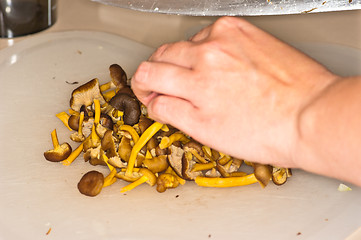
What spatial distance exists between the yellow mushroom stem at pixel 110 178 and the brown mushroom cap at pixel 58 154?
0.09 metres

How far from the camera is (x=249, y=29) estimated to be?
2.31ft

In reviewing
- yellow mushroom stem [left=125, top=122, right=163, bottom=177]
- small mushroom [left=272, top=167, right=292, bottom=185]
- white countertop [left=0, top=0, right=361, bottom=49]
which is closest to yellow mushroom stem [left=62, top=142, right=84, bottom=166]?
yellow mushroom stem [left=125, top=122, right=163, bottom=177]

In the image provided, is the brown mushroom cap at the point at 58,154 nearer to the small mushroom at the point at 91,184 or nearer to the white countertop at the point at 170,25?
the small mushroom at the point at 91,184

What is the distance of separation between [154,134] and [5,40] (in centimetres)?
56

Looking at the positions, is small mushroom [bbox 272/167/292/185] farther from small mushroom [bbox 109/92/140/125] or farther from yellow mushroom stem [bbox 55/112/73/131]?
yellow mushroom stem [bbox 55/112/73/131]

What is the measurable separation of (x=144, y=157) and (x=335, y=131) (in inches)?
14.1

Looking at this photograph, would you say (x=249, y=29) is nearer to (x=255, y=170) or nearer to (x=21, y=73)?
(x=255, y=170)

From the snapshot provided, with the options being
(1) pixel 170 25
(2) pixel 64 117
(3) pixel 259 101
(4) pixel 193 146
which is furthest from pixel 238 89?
(1) pixel 170 25

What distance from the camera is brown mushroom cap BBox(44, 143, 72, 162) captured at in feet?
2.85

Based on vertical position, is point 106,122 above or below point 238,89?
below

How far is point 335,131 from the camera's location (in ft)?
1.92

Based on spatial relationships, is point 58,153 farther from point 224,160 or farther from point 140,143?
point 224,160

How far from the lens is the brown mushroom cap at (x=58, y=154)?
2.85 feet

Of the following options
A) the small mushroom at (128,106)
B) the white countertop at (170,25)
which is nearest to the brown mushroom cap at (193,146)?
the small mushroom at (128,106)
